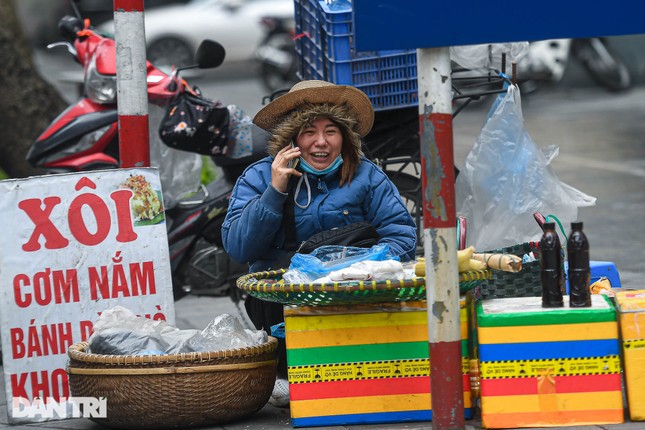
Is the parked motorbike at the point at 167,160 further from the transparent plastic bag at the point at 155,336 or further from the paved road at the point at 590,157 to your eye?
the transparent plastic bag at the point at 155,336

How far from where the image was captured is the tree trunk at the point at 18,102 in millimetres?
9289

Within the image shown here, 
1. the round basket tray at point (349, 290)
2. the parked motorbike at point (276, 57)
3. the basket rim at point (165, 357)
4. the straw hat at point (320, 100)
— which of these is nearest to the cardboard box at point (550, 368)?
the round basket tray at point (349, 290)

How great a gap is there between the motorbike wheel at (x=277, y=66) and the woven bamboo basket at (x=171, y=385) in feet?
47.3

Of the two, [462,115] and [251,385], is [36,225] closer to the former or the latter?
[251,385]

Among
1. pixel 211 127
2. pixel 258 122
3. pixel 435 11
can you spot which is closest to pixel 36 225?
pixel 258 122

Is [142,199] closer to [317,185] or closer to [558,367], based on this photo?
[317,185]

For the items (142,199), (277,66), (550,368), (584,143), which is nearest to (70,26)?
(142,199)

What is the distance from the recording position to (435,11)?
3.90 meters

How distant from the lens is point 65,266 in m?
5.01

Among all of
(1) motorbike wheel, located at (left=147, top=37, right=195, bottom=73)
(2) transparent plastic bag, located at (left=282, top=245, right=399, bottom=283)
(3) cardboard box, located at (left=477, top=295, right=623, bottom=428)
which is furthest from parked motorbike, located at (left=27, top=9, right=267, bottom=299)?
(1) motorbike wheel, located at (left=147, top=37, right=195, bottom=73)

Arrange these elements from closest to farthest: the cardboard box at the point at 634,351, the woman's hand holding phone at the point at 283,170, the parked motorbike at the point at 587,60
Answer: the cardboard box at the point at 634,351 < the woman's hand holding phone at the point at 283,170 < the parked motorbike at the point at 587,60

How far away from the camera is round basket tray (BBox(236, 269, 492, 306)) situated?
4.21 metres

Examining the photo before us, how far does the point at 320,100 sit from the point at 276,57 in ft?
46.4

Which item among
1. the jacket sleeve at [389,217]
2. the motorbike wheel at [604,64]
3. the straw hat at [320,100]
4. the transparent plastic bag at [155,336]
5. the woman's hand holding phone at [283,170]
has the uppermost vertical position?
the motorbike wheel at [604,64]
